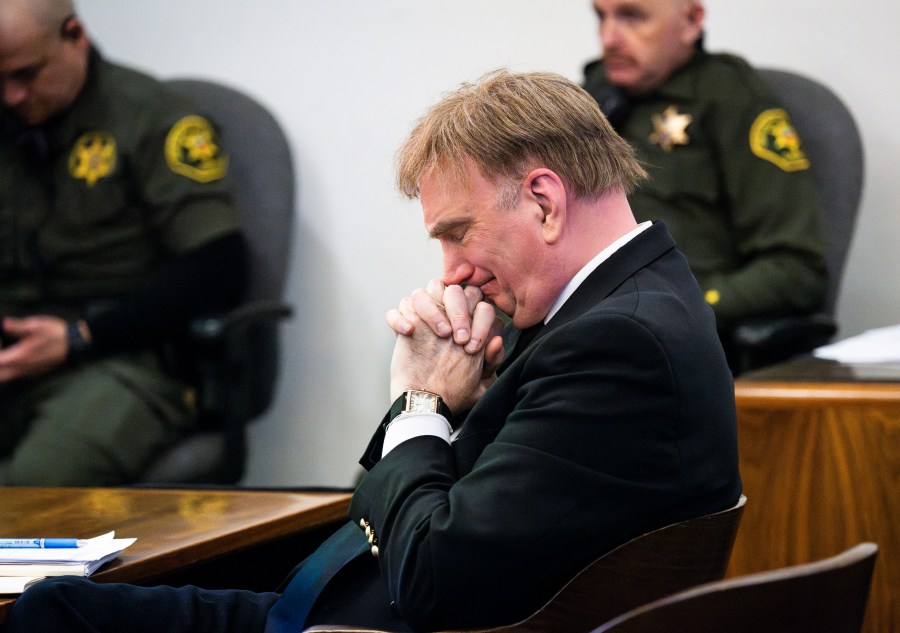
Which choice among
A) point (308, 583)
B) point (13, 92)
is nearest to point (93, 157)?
point (13, 92)

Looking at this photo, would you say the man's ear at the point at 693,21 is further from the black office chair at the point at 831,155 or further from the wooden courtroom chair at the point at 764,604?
the wooden courtroom chair at the point at 764,604

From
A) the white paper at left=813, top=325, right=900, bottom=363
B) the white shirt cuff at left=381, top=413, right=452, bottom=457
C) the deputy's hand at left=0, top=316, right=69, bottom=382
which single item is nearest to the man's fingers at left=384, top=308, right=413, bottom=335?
the white shirt cuff at left=381, top=413, right=452, bottom=457

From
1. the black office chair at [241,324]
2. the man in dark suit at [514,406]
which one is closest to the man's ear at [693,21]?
the black office chair at [241,324]

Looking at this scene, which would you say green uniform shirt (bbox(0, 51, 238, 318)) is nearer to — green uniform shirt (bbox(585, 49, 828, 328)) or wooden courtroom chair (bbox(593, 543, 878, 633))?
green uniform shirt (bbox(585, 49, 828, 328))

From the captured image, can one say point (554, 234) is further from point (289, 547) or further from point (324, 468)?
point (324, 468)

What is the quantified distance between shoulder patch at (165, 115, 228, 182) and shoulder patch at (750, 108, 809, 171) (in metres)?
1.09

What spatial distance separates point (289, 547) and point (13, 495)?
0.44 meters

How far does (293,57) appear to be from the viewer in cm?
298

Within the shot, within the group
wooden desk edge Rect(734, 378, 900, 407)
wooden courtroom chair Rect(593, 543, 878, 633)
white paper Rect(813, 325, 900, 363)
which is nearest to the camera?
wooden courtroom chair Rect(593, 543, 878, 633)

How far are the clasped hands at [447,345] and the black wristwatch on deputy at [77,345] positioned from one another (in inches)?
45.8

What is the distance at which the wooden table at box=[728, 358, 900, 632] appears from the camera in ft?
5.08

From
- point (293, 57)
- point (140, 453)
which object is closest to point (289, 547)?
point (140, 453)

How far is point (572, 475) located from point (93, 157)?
1.69 m

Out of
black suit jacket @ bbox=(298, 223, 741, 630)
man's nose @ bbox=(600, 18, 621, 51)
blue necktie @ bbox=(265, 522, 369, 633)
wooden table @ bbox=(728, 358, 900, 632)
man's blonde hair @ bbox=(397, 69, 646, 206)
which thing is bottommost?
wooden table @ bbox=(728, 358, 900, 632)
